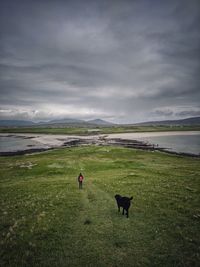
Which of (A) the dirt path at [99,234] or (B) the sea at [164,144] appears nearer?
(A) the dirt path at [99,234]

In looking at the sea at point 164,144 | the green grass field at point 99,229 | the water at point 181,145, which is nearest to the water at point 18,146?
the sea at point 164,144

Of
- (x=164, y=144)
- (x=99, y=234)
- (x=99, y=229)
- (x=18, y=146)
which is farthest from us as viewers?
(x=18, y=146)

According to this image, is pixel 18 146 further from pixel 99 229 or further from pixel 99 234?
pixel 99 234

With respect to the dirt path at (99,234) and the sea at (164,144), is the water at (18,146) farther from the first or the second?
the dirt path at (99,234)

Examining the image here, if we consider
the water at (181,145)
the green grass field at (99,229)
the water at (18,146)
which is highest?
the green grass field at (99,229)

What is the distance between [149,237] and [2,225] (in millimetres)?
12820

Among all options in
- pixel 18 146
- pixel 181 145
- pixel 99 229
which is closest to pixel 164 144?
pixel 181 145

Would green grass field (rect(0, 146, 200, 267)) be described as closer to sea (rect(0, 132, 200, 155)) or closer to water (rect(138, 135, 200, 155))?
water (rect(138, 135, 200, 155))

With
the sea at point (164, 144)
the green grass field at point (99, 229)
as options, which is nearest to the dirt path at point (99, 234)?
the green grass field at point (99, 229)

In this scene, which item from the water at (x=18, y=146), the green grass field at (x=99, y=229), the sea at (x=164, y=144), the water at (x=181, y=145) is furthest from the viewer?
the water at (x=18, y=146)

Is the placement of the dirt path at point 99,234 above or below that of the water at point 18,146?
above

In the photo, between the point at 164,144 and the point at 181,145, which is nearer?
the point at 181,145

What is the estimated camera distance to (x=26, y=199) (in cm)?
2545

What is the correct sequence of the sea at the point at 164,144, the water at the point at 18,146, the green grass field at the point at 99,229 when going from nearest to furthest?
the green grass field at the point at 99,229
the sea at the point at 164,144
the water at the point at 18,146
